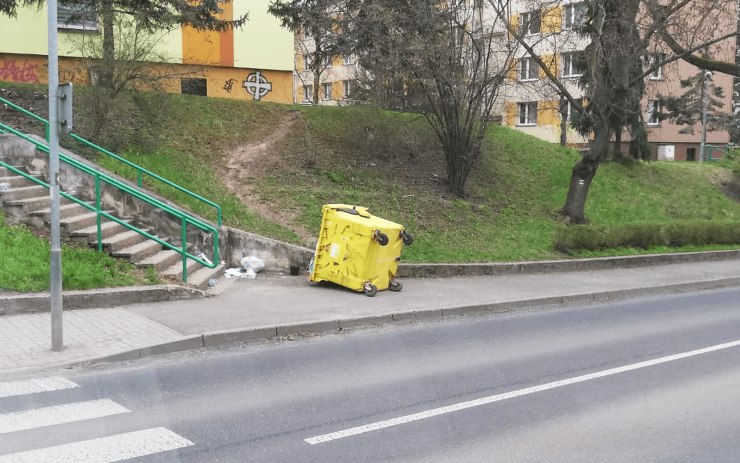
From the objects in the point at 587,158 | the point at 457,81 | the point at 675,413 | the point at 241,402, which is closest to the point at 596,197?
the point at 587,158

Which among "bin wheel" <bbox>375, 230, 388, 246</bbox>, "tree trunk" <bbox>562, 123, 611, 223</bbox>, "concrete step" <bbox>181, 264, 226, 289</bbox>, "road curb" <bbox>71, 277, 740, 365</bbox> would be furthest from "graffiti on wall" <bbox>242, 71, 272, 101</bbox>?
"bin wheel" <bbox>375, 230, 388, 246</bbox>

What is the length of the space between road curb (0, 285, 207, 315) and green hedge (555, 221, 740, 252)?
9700mm

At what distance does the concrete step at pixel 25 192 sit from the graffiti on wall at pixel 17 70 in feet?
53.3

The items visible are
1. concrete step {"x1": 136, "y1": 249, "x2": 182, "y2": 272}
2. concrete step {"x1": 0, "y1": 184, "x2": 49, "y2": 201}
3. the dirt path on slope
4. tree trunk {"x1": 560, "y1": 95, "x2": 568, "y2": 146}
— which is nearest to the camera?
concrete step {"x1": 136, "y1": 249, "x2": 182, "y2": 272}

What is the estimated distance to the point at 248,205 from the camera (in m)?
14.9

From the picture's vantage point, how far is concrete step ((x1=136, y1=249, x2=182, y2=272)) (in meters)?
10.9

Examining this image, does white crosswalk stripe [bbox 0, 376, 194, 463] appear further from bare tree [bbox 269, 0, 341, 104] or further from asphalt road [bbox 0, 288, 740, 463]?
bare tree [bbox 269, 0, 341, 104]

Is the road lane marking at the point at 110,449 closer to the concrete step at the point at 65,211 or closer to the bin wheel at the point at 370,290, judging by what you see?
the bin wheel at the point at 370,290

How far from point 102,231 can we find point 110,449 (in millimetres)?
6938

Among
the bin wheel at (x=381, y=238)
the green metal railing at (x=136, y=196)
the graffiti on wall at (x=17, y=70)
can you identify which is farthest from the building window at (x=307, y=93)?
the bin wheel at (x=381, y=238)

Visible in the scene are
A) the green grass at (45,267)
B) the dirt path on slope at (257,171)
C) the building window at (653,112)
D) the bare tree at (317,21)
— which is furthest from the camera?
the building window at (653,112)

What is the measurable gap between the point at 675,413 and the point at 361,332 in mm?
4271

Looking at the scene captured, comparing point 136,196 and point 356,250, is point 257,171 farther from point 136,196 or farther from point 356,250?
point 356,250

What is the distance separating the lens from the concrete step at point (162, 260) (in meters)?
10.9
